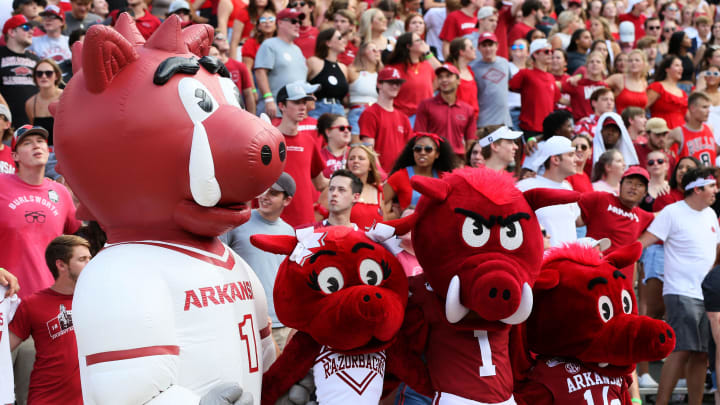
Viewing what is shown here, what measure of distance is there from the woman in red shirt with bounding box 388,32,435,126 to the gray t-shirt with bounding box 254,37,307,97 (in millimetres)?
1172

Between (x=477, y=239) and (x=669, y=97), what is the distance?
767 centimetres

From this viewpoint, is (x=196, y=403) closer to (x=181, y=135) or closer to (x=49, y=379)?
(x=181, y=135)

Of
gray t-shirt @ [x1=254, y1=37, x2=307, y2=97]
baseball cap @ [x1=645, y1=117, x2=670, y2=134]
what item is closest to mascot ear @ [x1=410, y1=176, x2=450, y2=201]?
gray t-shirt @ [x1=254, y1=37, x2=307, y2=97]

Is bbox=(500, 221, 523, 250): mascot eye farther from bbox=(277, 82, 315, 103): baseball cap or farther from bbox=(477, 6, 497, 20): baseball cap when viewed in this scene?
bbox=(477, 6, 497, 20): baseball cap

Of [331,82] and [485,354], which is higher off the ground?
Answer: [485,354]

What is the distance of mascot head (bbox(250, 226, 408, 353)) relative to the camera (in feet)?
10.0

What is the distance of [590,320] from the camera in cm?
338

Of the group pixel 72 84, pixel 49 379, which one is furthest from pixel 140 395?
pixel 49 379

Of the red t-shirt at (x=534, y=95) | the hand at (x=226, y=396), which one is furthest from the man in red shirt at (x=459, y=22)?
the hand at (x=226, y=396)

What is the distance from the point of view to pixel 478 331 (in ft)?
10.8

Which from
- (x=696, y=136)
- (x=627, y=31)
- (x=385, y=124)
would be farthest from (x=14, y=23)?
(x=627, y=31)

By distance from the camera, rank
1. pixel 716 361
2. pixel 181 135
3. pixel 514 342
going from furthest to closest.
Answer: pixel 716 361
pixel 514 342
pixel 181 135

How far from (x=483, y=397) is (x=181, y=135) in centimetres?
151

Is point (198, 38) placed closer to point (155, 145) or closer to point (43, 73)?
point (155, 145)
